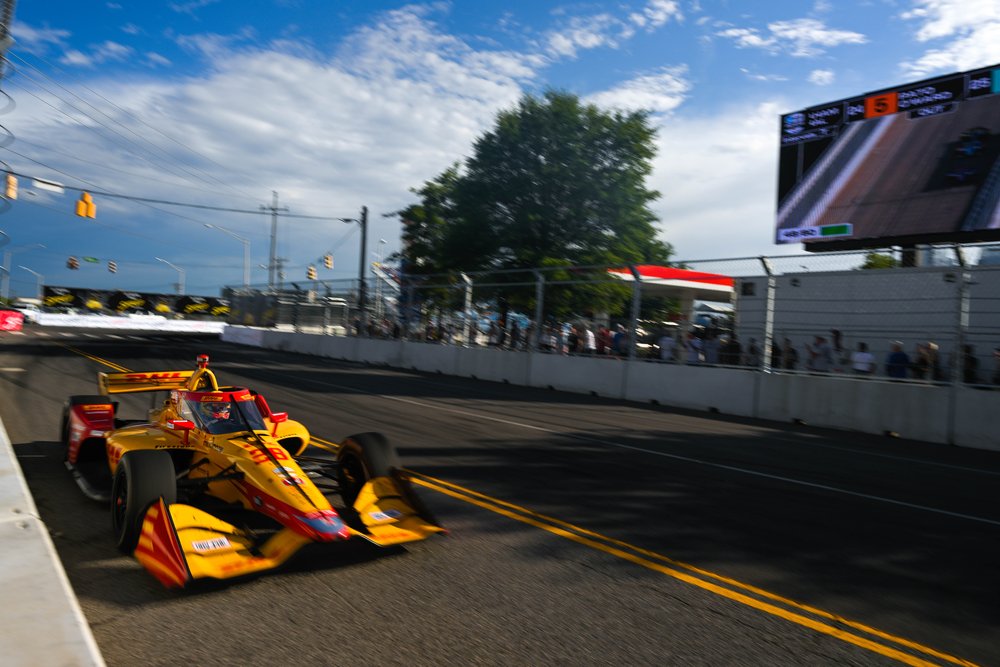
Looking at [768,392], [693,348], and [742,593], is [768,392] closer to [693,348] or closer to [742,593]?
[693,348]

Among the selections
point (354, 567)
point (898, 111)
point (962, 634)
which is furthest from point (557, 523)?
point (898, 111)

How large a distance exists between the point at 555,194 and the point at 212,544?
28346mm

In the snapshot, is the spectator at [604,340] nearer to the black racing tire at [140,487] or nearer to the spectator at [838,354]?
the spectator at [838,354]

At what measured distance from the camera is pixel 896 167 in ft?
59.6

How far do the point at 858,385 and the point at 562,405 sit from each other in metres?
5.39

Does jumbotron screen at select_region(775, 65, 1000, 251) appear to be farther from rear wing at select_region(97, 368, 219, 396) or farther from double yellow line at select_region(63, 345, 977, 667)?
rear wing at select_region(97, 368, 219, 396)

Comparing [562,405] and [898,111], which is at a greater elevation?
[898,111]

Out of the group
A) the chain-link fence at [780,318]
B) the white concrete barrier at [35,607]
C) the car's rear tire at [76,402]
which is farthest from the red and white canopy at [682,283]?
the white concrete barrier at [35,607]

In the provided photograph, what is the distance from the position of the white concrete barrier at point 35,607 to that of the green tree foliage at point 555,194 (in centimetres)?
2671

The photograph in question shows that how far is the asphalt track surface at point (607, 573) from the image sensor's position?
347cm

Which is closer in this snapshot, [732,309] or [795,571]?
[795,571]

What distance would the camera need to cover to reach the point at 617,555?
4.82 meters

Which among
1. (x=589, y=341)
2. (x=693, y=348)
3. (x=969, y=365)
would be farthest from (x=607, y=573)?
(x=589, y=341)

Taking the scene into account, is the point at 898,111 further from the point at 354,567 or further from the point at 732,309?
the point at 354,567
